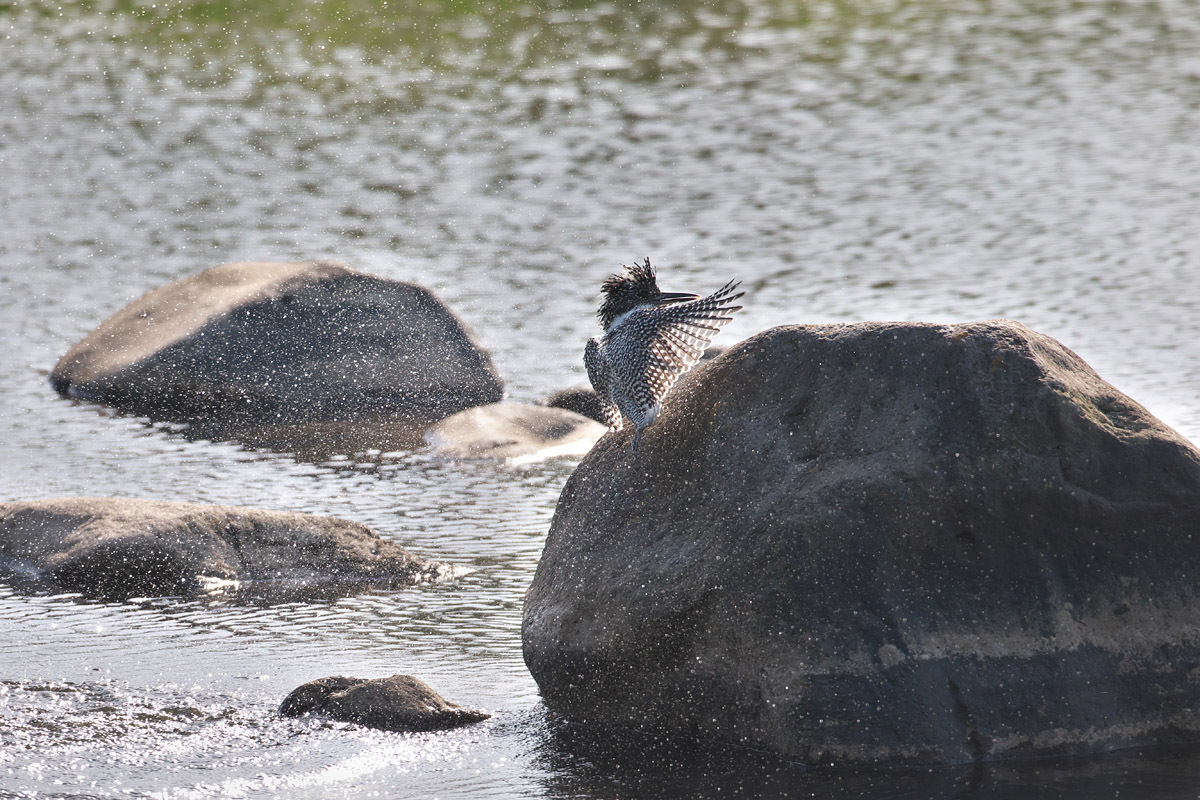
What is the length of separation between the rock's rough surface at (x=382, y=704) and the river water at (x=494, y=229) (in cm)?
10

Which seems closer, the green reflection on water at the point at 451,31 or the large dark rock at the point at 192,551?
the large dark rock at the point at 192,551

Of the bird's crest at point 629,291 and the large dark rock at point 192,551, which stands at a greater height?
the bird's crest at point 629,291

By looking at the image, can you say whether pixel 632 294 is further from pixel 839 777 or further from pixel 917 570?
pixel 839 777

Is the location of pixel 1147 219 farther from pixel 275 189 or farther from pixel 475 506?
pixel 275 189

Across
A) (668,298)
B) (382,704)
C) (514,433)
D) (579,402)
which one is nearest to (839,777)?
(382,704)

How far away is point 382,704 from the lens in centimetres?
671

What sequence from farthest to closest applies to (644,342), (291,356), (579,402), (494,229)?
1. (494,229)
2. (291,356)
3. (579,402)
4. (644,342)

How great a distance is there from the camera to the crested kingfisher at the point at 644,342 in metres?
7.28

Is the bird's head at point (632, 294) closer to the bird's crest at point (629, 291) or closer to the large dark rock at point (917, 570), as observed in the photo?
the bird's crest at point (629, 291)

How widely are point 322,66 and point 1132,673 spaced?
2270cm

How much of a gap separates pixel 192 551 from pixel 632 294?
310 centimetres

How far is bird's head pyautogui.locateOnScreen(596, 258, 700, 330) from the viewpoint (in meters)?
7.68

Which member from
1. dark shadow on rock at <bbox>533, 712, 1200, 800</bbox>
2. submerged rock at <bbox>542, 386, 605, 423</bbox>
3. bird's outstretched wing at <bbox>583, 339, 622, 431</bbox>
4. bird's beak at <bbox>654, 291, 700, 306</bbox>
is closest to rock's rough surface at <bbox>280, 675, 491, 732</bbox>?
dark shadow on rock at <bbox>533, 712, 1200, 800</bbox>

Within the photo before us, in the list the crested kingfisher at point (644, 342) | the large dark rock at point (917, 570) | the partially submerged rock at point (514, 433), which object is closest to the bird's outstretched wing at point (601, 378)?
the crested kingfisher at point (644, 342)
